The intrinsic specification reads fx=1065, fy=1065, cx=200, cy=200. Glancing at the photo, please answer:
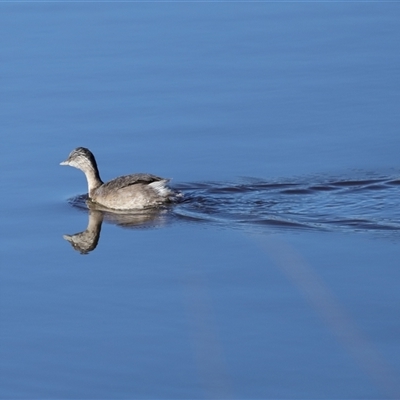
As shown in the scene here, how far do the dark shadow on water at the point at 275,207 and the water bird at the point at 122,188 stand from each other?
12 centimetres

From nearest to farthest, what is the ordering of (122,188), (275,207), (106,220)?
(275,207) < (106,220) < (122,188)

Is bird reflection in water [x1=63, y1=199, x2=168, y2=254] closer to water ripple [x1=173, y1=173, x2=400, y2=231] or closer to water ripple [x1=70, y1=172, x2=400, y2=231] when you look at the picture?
water ripple [x1=70, y1=172, x2=400, y2=231]

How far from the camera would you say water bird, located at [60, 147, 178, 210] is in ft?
38.5

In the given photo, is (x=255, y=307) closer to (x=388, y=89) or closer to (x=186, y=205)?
(x=186, y=205)

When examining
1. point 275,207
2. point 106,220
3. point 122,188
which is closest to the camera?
point 275,207

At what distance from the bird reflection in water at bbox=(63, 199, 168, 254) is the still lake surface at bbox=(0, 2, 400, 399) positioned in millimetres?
49

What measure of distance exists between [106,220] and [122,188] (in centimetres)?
41

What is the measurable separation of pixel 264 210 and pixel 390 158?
1900mm

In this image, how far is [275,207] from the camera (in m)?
11.6

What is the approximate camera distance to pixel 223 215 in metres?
11.5

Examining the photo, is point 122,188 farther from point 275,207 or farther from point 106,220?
point 275,207

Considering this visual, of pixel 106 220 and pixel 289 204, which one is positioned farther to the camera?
pixel 106 220

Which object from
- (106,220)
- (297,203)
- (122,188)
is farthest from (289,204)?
(106,220)

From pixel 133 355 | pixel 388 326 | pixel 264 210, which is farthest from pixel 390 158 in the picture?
pixel 133 355
